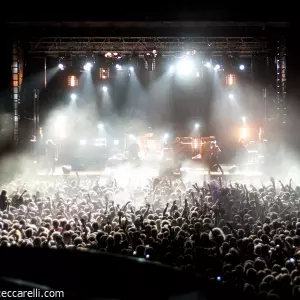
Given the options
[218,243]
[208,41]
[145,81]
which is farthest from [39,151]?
[218,243]

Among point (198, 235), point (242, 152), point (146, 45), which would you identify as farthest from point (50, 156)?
point (198, 235)

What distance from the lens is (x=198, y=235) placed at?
193 inches

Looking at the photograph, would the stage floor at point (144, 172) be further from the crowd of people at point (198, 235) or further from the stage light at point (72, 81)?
the crowd of people at point (198, 235)

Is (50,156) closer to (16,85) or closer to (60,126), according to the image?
(16,85)

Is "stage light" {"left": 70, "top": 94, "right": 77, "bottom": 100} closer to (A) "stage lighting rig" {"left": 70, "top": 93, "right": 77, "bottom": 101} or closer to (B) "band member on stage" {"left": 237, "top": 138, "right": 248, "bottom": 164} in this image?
(A) "stage lighting rig" {"left": 70, "top": 93, "right": 77, "bottom": 101}

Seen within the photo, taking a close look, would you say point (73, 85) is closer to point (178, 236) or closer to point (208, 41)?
point (208, 41)

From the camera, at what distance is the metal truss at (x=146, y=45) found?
15.9 m

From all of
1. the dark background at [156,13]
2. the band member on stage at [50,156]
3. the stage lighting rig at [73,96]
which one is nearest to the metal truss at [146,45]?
the band member on stage at [50,156]

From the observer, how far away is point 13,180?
1216 centimetres

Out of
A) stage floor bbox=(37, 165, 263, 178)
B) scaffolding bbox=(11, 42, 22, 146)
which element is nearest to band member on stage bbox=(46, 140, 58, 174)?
stage floor bbox=(37, 165, 263, 178)

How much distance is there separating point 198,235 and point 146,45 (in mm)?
12877

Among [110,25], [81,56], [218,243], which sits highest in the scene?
[81,56]

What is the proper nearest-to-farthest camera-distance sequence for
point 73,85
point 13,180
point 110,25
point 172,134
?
point 110,25 → point 13,180 → point 73,85 → point 172,134

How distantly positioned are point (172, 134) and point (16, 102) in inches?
570
